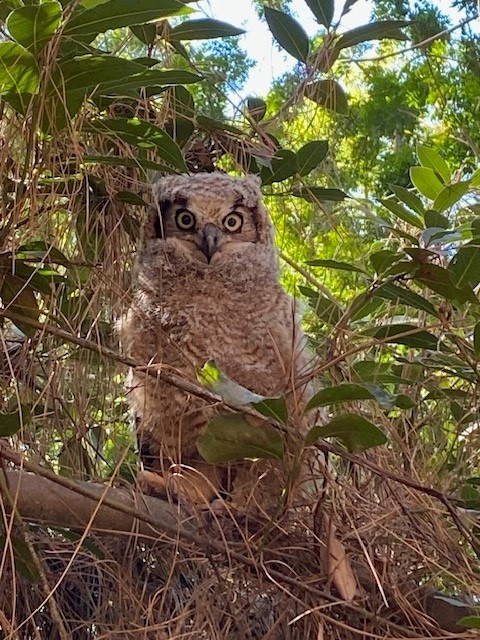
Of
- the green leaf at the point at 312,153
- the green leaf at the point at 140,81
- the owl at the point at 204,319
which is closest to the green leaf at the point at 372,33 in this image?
the green leaf at the point at 312,153

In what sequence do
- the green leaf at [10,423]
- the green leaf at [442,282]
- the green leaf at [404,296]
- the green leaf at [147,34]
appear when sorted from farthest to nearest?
the green leaf at [147,34]
the green leaf at [404,296]
the green leaf at [442,282]
the green leaf at [10,423]

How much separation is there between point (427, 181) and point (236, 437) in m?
0.60

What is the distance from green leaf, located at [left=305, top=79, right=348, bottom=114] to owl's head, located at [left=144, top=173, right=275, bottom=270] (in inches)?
11.7

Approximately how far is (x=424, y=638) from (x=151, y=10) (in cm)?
88

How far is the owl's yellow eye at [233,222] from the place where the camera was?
210 centimetres

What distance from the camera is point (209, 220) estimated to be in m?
2.09

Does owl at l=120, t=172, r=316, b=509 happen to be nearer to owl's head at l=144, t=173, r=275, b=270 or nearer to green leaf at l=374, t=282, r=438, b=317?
owl's head at l=144, t=173, r=275, b=270

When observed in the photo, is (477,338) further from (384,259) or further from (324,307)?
(324,307)

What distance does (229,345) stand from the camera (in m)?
1.80

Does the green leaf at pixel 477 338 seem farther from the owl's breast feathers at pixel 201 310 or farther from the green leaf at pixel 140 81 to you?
the green leaf at pixel 140 81

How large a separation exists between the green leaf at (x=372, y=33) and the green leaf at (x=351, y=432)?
2.66 feet

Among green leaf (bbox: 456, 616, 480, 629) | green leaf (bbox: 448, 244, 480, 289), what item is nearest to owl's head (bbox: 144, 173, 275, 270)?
green leaf (bbox: 448, 244, 480, 289)

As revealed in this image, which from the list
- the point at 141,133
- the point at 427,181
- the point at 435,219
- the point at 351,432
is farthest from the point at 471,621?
the point at 141,133

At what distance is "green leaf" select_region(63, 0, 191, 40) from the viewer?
3.47 feet
